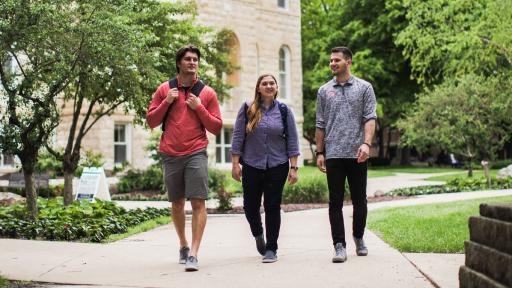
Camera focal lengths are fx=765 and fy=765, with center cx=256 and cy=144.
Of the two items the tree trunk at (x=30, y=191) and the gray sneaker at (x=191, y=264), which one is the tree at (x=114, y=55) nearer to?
the tree trunk at (x=30, y=191)

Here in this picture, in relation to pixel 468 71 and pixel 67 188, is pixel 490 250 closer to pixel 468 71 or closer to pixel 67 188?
pixel 67 188

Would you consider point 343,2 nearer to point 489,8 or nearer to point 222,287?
point 489,8

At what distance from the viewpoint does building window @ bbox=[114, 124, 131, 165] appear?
31330mm

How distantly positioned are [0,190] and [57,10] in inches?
425

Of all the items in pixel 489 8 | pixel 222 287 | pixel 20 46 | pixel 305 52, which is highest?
pixel 305 52

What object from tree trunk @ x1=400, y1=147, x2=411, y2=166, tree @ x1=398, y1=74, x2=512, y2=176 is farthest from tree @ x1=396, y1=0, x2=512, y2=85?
tree trunk @ x1=400, y1=147, x2=411, y2=166

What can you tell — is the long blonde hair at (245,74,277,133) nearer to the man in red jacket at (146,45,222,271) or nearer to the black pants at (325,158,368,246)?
the man in red jacket at (146,45,222,271)

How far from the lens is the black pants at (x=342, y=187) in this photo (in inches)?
304

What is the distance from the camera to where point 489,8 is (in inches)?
808

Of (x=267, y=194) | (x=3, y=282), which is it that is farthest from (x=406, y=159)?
(x=3, y=282)

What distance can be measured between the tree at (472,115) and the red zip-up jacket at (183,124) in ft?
55.4

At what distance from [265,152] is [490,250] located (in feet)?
11.3

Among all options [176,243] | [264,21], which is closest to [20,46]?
[176,243]

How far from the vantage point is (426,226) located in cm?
1062
